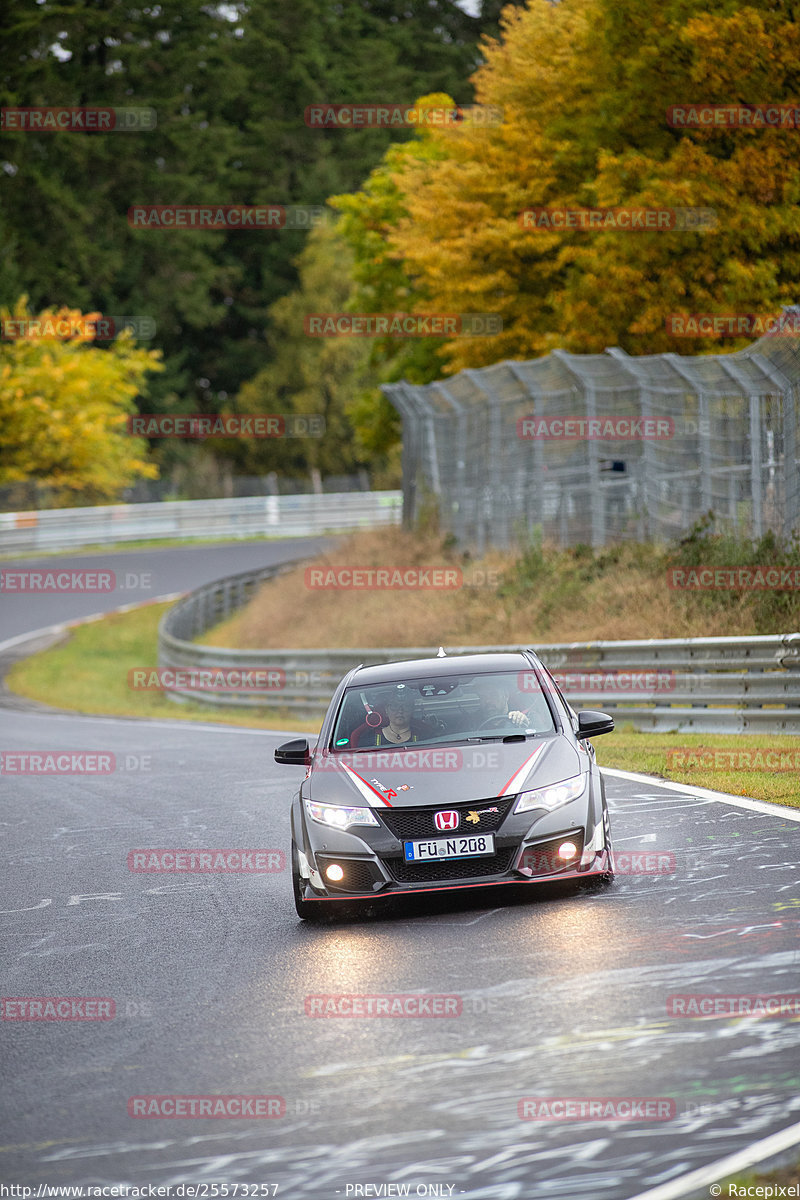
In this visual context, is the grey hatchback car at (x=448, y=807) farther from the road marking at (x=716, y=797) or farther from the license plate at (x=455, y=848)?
the road marking at (x=716, y=797)

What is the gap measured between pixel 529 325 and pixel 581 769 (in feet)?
82.9

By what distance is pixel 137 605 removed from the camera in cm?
4188

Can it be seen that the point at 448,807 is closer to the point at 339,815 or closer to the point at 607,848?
the point at 339,815

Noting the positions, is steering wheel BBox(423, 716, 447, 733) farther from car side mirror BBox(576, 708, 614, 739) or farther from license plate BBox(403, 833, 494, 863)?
license plate BBox(403, 833, 494, 863)

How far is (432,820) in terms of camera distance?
27.6ft

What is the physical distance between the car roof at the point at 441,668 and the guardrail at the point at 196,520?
35.4 m

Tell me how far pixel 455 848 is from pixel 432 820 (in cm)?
19

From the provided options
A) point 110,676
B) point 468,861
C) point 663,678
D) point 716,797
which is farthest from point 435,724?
point 110,676

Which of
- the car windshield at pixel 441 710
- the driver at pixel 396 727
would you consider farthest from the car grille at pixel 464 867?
the driver at pixel 396 727

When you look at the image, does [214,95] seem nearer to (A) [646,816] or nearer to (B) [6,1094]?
(A) [646,816]

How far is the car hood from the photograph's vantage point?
28.1 feet

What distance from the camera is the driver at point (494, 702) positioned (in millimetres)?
9654

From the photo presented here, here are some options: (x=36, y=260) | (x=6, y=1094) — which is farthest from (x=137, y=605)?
(x=6, y=1094)

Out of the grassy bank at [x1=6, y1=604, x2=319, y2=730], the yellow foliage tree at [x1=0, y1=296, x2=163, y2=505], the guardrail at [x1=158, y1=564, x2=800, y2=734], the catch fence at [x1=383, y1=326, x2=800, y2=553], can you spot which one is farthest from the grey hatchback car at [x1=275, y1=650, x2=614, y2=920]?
the yellow foliage tree at [x1=0, y1=296, x2=163, y2=505]
